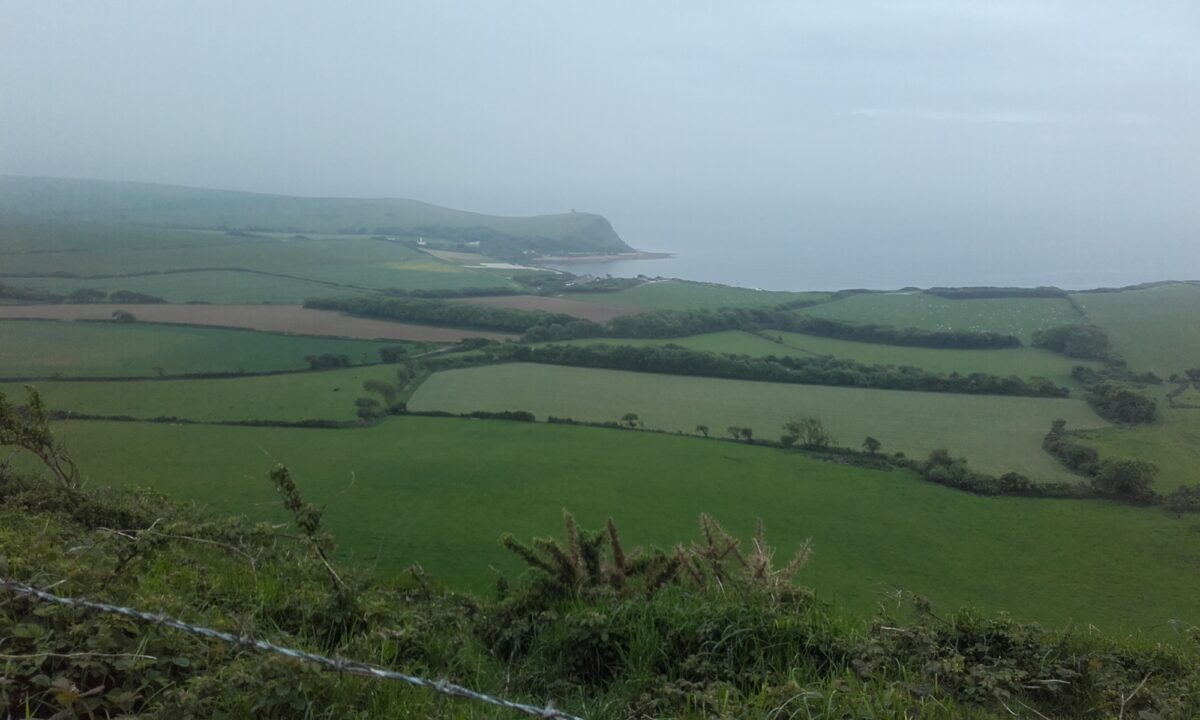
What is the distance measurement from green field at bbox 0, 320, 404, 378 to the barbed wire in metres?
15.8

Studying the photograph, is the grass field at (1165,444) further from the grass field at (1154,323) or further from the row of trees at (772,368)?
the grass field at (1154,323)

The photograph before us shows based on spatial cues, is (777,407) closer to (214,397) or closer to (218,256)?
(214,397)

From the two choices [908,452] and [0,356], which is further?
[0,356]

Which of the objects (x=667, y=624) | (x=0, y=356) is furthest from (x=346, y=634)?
(x=0, y=356)

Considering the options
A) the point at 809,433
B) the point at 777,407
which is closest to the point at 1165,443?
the point at 809,433

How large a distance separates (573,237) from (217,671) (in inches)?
1827

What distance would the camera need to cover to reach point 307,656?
245 centimetres

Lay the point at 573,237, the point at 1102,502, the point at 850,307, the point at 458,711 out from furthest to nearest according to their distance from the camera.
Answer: the point at 573,237 → the point at 850,307 → the point at 1102,502 → the point at 458,711

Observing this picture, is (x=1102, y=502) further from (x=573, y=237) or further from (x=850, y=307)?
(x=573, y=237)

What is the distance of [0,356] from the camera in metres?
15.6

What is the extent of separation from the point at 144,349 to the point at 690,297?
18.9 meters

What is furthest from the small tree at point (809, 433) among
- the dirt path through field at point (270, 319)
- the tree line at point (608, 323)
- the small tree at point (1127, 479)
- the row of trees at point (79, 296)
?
the row of trees at point (79, 296)

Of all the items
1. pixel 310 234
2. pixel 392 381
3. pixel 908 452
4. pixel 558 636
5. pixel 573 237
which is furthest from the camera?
pixel 573 237

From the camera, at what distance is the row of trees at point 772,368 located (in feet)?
55.9
